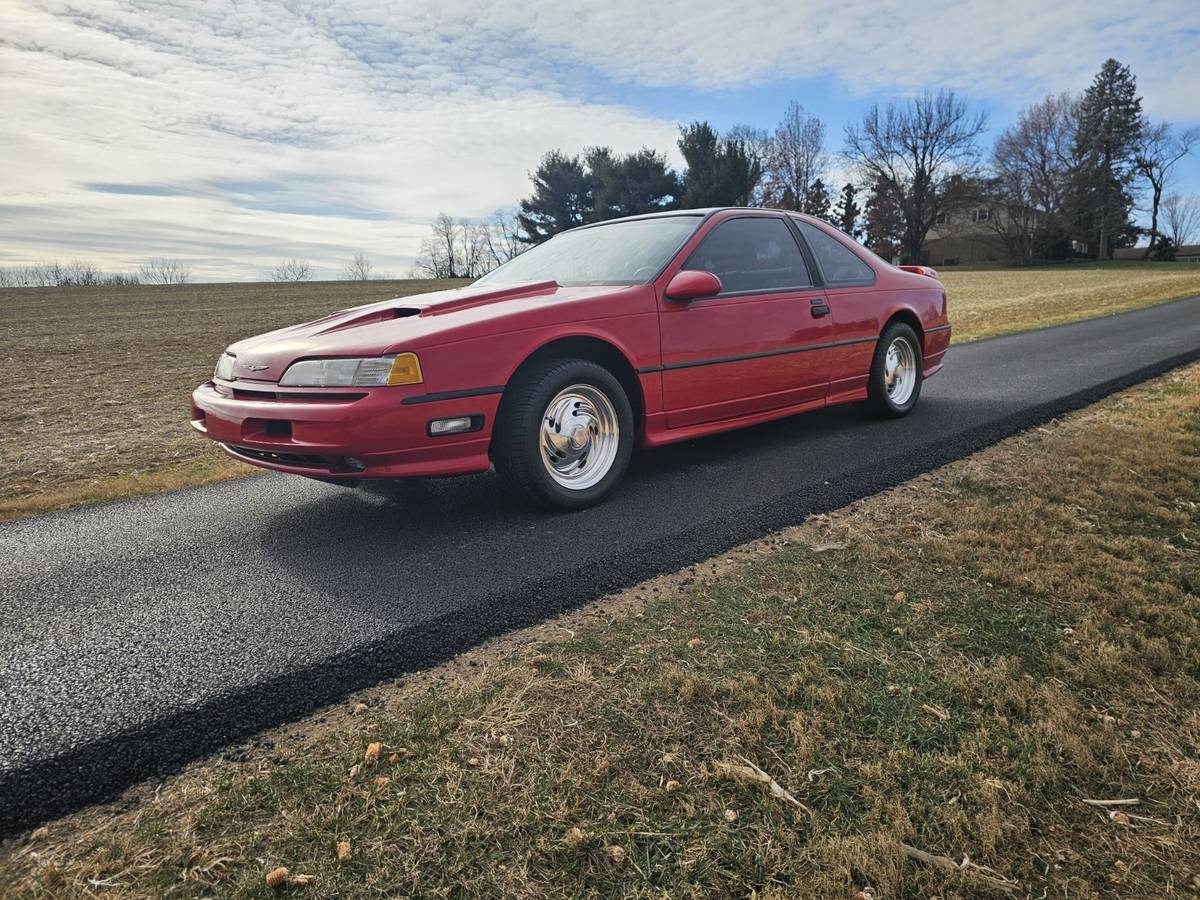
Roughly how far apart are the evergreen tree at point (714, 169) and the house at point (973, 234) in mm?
22535

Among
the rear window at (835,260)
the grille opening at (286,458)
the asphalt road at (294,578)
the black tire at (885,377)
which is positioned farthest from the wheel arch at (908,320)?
the grille opening at (286,458)

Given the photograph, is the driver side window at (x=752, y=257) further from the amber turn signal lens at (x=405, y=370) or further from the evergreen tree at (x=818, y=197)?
the evergreen tree at (x=818, y=197)

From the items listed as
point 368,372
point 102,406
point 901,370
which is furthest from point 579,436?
point 102,406

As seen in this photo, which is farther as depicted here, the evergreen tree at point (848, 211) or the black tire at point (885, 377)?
the evergreen tree at point (848, 211)

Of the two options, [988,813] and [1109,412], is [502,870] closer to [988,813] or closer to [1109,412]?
[988,813]

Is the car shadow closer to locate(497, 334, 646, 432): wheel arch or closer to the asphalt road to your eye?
the asphalt road

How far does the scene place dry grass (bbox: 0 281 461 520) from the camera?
479 centimetres

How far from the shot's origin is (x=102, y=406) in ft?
26.8

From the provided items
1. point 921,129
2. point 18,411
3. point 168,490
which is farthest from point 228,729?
point 921,129

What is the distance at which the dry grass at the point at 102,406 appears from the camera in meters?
4.79

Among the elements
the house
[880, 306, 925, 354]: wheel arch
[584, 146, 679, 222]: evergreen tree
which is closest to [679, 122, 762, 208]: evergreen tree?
[584, 146, 679, 222]: evergreen tree

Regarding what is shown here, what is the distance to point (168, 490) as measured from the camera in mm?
4359

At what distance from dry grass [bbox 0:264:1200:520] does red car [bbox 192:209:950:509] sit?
5.75ft

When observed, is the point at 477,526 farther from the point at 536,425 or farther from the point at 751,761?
the point at 751,761
